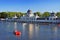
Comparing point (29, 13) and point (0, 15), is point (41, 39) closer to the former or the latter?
point (29, 13)

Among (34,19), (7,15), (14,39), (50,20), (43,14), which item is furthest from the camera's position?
(7,15)

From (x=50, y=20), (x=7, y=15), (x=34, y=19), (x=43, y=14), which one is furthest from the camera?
(x=7, y=15)

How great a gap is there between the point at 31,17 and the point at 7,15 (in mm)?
30018

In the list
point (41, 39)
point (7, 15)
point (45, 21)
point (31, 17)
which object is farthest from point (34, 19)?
point (41, 39)

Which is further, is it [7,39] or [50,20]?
[50,20]

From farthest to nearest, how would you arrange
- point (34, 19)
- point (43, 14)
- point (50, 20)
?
1. point (43, 14)
2. point (34, 19)
3. point (50, 20)

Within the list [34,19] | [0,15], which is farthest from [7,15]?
[34,19]

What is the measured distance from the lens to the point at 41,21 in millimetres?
85125

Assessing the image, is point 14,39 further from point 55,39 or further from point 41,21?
point 41,21

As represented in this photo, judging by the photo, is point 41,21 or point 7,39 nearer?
point 7,39

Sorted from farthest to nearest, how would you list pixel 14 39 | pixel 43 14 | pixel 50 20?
pixel 43 14
pixel 50 20
pixel 14 39

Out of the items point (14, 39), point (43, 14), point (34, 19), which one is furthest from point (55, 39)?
point (43, 14)

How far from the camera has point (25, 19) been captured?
95062 millimetres

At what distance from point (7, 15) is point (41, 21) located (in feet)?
131
